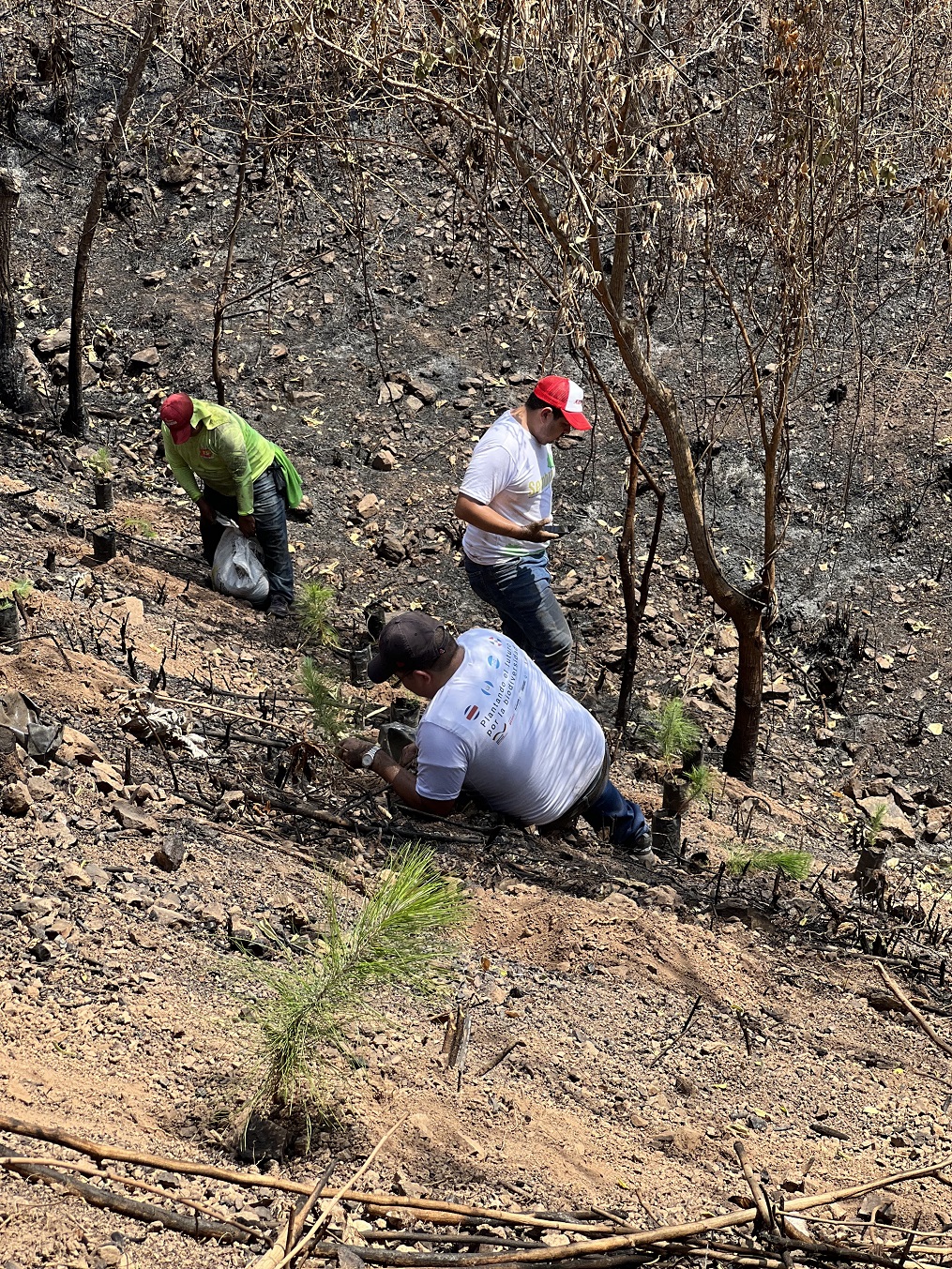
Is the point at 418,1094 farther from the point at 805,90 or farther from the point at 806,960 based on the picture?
the point at 805,90

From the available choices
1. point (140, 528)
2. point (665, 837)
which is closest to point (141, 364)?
point (140, 528)

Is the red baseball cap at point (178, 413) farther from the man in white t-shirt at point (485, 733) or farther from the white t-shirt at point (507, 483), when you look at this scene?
the man in white t-shirt at point (485, 733)

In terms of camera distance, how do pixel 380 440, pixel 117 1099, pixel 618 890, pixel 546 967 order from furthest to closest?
pixel 380 440 < pixel 618 890 < pixel 546 967 < pixel 117 1099

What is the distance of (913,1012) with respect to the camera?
3826 mm

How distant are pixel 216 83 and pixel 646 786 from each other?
769cm

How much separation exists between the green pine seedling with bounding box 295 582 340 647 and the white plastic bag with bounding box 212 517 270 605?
29cm

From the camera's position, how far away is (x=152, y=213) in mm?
9977

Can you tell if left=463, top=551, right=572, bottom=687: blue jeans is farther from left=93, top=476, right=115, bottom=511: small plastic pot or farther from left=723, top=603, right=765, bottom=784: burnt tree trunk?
left=93, top=476, right=115, bottom=511: small plastic pot

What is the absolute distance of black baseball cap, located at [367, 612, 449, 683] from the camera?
3.98 metres

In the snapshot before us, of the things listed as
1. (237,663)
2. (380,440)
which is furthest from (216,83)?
(237,663)

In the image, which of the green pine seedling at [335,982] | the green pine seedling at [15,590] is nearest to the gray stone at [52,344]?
the green pine seedling at [15,590]

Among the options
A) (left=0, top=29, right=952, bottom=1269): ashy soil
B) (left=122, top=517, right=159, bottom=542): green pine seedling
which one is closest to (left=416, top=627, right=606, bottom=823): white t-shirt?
(left=0, top=29, right=952, bottom=1269): ashy soil

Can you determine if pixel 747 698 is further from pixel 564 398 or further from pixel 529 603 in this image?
pixel 564 398

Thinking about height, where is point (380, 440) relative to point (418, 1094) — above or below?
above
